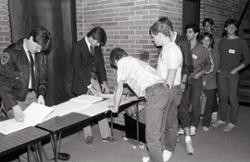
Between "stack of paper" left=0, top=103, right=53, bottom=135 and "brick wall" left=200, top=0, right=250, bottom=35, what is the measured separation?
4236 millimetres

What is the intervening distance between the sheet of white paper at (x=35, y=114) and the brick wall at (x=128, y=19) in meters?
2.04

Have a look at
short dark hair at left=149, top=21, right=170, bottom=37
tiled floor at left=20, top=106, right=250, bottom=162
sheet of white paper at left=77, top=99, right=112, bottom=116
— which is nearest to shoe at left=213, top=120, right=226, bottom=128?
tiled floor at left=20, top=106, right=250, bottom=162

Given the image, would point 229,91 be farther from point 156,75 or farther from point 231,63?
point 156,75

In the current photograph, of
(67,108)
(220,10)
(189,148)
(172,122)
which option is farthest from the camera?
(220,10)

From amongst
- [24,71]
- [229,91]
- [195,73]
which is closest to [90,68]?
[24,71]

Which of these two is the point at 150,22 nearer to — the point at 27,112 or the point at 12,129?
the point at 27,112

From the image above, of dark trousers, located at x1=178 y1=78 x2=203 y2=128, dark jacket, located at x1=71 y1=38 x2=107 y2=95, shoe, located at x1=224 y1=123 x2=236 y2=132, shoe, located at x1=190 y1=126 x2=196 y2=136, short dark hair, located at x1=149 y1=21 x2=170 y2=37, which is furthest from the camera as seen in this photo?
shoe, located at x1=224 y1=123 x2=236 y2=132

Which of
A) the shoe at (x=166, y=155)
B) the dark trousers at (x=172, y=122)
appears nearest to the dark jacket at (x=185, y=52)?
the dark trousers at (x=172, y=122)

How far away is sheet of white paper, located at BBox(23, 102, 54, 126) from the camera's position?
2693 mm

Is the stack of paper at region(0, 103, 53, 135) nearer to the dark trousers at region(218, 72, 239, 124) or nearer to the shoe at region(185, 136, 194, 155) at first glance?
the shoe at region(185, 136, 194, 155)

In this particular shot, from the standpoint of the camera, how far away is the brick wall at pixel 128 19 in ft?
Result: 13.8

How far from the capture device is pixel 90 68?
4094 mm

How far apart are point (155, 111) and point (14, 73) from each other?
161cm

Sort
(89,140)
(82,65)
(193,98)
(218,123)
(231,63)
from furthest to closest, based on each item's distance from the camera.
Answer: (218,123)
(231,63)
(193,98)
(89,140)
(82,65)
